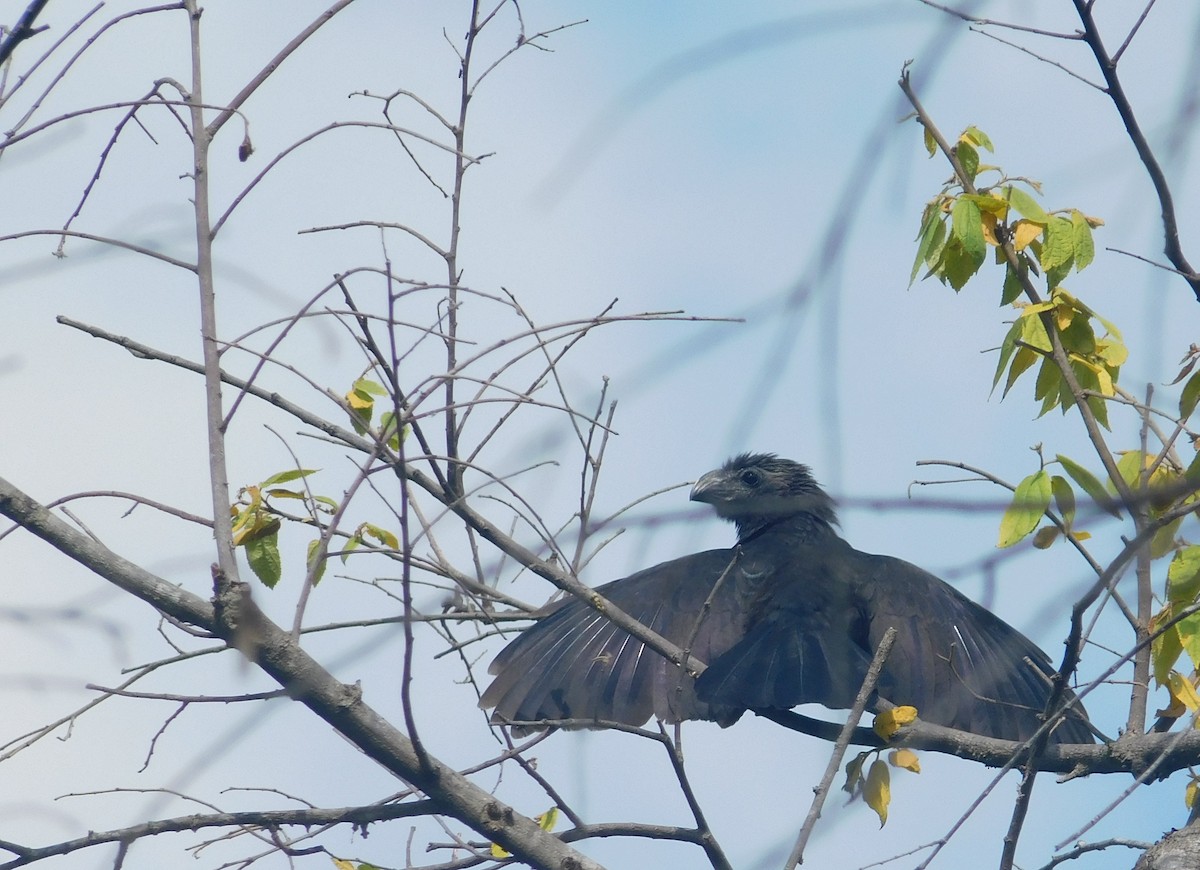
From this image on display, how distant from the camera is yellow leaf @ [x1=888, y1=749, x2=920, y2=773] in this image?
3.48 meters

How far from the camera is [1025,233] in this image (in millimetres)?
3584

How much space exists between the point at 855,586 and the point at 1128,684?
179 centimetres

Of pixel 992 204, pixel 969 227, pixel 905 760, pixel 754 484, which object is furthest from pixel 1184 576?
pixel 754 484

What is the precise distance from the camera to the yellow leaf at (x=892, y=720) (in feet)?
11.6

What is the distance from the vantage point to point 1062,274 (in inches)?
143

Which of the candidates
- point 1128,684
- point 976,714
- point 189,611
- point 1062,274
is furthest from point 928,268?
point 189,611

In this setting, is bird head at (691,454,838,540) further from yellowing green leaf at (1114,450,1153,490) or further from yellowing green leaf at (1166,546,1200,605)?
yellowing green leaf at (1166,546,1200,605)

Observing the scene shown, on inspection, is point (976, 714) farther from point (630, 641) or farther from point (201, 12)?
point (201, 12)

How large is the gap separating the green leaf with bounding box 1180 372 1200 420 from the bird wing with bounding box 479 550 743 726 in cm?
181

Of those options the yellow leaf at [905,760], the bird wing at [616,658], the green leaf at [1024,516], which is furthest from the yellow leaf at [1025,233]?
the bird wing at [616,658]

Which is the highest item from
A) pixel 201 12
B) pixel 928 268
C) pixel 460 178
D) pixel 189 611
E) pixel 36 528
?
pixel 460 178

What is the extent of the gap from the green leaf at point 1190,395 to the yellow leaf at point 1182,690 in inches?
32.1

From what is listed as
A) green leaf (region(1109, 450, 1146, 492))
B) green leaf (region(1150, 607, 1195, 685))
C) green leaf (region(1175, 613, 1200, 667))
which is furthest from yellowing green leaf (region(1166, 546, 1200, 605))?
green leaf (region(1109, 450, 1146, 492))

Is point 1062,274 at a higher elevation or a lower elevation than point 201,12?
lower
